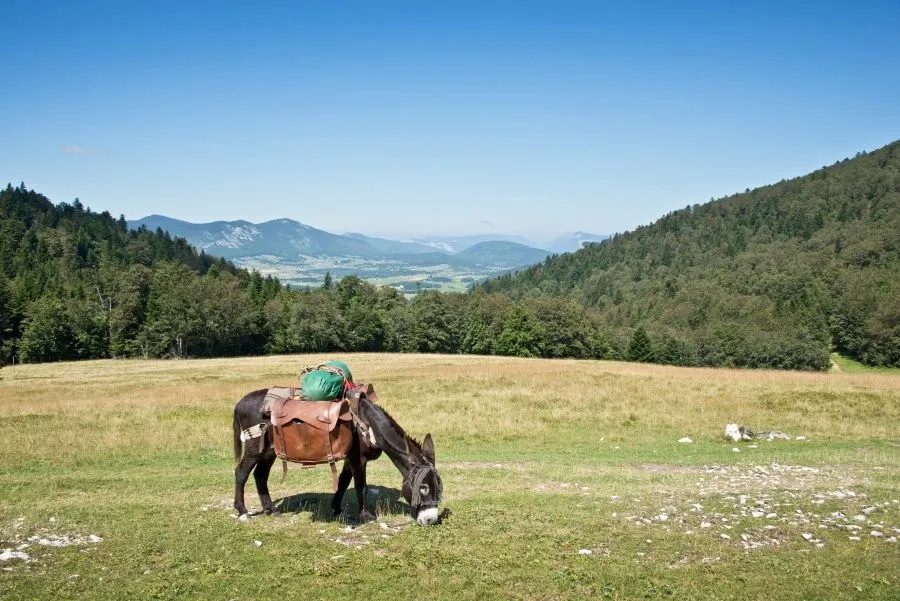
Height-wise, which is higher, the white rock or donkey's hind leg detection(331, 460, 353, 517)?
donkey's hind leg detection(331, 460, 353, 517)

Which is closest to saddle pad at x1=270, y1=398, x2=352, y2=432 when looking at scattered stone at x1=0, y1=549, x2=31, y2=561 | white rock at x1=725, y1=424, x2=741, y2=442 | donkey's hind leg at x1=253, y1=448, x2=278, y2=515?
donkey's hind leg at x1=253, y1=448, x2=278, y2=515

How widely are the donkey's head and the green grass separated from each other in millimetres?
115013

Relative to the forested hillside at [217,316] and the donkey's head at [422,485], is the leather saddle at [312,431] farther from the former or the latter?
the forested hillside at [217,316]

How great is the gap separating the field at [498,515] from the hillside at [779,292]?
80.0 meters

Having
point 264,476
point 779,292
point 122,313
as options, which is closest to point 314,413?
point 264,476

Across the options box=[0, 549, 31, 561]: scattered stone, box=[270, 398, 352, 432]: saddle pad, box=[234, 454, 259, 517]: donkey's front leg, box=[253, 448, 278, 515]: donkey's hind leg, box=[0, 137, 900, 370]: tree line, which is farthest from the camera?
box=[0, 137, 900, 370]: tree line

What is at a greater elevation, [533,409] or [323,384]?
[323,384]

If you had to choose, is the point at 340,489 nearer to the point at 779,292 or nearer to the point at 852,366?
the point at 852,366

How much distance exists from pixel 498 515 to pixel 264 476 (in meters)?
4.58

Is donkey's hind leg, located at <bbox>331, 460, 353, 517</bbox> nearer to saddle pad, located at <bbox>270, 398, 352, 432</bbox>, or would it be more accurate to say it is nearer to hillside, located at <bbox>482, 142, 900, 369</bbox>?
saddle pad, located at <bbox>270, 398, 352, 432</bbox>

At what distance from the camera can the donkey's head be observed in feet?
32.5

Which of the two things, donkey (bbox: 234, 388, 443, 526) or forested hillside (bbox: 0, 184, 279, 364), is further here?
forested hillside (bbox: 0, 184, 279, 364)

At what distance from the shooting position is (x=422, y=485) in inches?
393

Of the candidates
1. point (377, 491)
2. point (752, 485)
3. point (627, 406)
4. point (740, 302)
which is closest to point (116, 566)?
point (377, 491)
